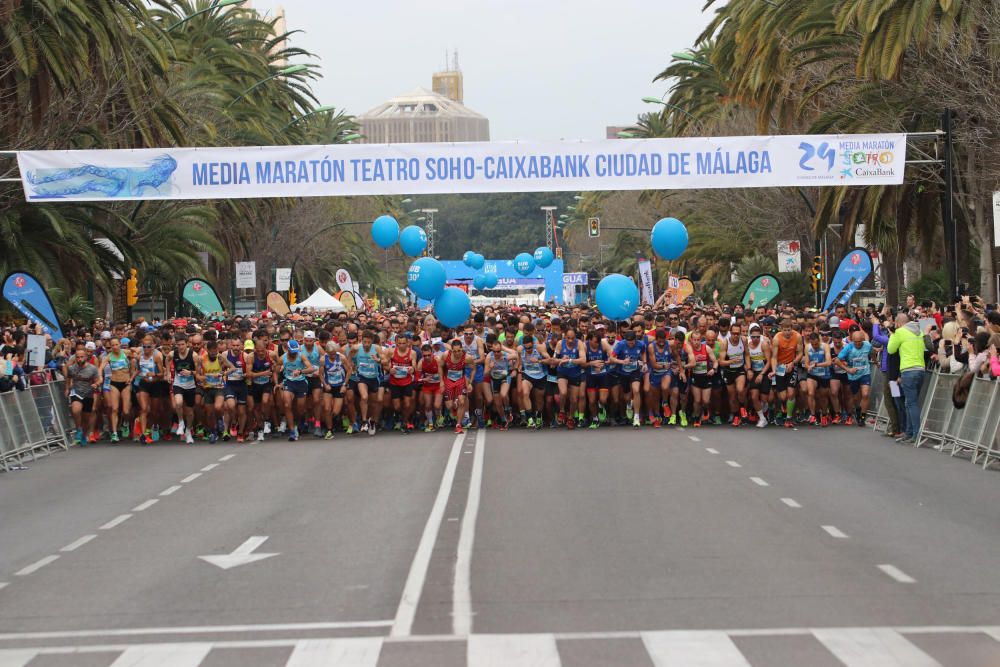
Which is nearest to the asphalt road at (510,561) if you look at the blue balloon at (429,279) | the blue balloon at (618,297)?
the blue balloon at (618,297)

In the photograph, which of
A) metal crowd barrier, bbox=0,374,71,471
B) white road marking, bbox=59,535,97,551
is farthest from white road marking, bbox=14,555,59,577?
metal crowd barrier, bbox=0,374,71,471

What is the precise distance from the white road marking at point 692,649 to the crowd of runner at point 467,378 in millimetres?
14292

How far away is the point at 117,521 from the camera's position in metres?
13.6

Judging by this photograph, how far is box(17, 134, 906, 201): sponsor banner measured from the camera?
24.8m

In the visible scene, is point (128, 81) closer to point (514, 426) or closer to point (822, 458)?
point (514, 426)

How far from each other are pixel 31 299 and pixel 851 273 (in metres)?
16.8

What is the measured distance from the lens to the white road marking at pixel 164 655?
7.65 m

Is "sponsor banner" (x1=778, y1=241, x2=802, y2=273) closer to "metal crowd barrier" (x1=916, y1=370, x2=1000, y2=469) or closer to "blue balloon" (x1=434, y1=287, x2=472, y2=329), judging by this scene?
"blue balloon" (x1=434, y1=287, x2=472, y2=329)

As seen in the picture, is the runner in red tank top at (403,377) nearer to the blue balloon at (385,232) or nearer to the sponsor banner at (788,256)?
the blue balloon at (385,232)

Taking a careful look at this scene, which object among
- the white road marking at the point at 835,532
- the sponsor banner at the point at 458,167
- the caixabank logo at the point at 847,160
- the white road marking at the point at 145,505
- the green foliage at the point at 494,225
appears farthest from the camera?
the green foliage at the point at 494,225

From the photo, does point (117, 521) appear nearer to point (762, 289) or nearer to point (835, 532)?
point (835, 532)

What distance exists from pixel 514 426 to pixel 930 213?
52.0 feet

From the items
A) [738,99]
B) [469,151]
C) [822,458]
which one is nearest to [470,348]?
[469,151]

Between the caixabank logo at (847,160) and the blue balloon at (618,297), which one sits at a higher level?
the caixabank logo at (847,160)
